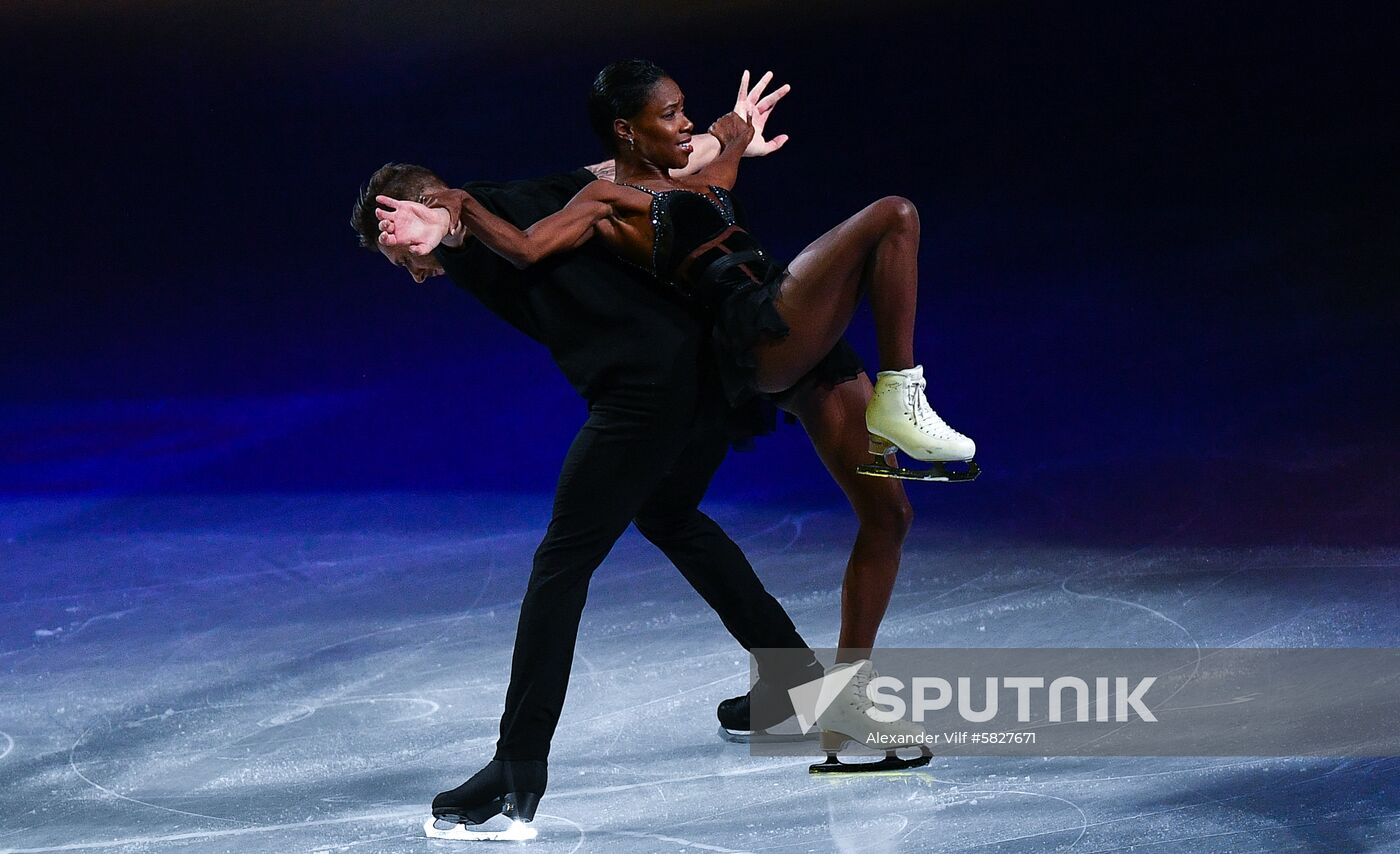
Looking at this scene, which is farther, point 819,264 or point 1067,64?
point 1067,64

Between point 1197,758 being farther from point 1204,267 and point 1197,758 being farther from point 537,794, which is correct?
point 1204,267

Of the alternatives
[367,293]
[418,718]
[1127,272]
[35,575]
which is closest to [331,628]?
[418,718]

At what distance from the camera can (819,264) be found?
297cm

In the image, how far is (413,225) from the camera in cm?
278

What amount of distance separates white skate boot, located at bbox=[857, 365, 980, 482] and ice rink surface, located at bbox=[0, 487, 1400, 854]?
69cm

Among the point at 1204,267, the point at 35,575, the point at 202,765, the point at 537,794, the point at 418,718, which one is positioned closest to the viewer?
the point at 537,794

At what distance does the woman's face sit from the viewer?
3.06 meters

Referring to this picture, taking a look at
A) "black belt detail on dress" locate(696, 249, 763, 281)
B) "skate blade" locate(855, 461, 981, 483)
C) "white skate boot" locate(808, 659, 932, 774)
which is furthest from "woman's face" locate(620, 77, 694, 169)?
"white skate boot" locate(808, 659, 932, 774)

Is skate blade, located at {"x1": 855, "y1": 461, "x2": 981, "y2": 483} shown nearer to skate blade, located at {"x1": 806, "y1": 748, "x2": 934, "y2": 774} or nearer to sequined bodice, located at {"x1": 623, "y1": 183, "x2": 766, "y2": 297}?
sequined bodice, located at {"x1": 623, "y1": 183, "x2": 766, "y2": 297}

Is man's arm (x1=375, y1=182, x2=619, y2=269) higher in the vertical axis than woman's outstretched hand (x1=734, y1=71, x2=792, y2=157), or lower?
lower

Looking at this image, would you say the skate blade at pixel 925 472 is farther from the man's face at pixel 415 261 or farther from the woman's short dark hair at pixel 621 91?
the man's face at pixel 415 261

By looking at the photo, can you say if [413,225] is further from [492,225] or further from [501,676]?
[501,676]

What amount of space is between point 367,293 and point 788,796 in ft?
16.5

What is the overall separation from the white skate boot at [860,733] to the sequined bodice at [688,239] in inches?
36.9
